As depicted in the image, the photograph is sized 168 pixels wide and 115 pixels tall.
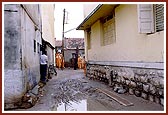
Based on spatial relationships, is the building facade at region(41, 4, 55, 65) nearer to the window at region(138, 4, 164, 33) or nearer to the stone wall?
the stone wall

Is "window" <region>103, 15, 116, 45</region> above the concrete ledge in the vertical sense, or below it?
above

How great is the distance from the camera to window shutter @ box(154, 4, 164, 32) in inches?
253

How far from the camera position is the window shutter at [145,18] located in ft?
22.1

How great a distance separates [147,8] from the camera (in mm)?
6805

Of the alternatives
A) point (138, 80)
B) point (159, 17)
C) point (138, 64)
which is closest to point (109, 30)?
point (138, 64)

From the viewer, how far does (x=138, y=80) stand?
758 cm

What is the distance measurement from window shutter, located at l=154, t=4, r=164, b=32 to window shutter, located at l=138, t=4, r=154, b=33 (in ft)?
0.40

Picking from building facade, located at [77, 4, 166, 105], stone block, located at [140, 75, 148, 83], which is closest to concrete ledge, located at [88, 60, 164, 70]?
building facade, located at [77, 4, 166, 105]

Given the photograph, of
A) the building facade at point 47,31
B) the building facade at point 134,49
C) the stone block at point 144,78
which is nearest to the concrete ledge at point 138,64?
the building facade at point 134,49

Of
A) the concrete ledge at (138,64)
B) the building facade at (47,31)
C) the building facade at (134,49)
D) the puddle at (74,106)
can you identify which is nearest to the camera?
the concrete ledge at (138,64)

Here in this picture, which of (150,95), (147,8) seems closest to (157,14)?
(147,8)

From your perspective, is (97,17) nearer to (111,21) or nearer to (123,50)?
(111,21)

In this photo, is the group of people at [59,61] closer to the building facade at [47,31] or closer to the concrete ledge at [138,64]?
the building facade at [47,31]

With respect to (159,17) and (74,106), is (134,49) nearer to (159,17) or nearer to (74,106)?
(159,17)
